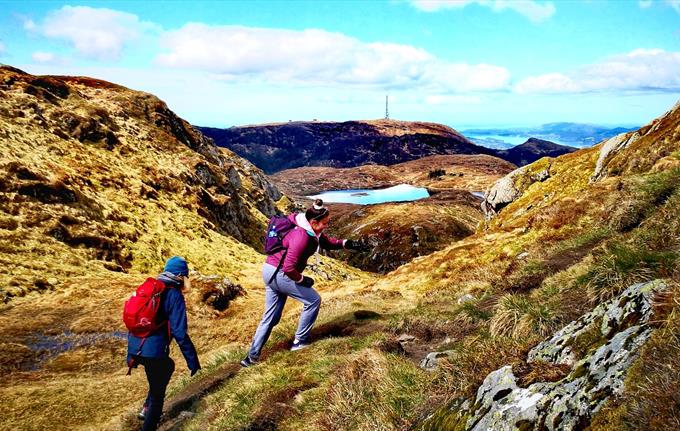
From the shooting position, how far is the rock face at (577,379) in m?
4.04

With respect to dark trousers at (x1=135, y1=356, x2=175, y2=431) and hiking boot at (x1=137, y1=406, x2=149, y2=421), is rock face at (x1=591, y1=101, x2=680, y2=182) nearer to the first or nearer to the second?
dark trousers at (x1=135, y1=356, x2=175, y2=431)

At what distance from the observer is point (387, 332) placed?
483 inches

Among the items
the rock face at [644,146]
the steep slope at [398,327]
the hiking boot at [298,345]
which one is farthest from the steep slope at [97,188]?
the rock face at [644,146]

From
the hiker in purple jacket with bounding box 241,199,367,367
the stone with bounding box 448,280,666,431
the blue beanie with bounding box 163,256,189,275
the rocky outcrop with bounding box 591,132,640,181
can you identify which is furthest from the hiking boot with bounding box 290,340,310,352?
the rocky outcrop with bounding box 591,132,640,181

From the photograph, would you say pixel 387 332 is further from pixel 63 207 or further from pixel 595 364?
pixel 63 207

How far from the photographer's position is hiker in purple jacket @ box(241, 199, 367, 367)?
10523mm

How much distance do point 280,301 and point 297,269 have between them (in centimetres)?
131

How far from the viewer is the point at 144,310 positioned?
27.6 feet

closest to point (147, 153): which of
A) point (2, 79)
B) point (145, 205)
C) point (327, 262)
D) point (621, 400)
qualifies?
point (145, 205)

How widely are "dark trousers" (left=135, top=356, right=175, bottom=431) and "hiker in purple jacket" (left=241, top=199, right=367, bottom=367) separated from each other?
111 inches

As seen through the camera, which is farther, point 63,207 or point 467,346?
point 63,207

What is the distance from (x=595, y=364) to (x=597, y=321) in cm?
134

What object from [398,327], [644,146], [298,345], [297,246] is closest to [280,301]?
[298,345]

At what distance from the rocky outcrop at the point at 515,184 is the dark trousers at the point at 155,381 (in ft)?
142
